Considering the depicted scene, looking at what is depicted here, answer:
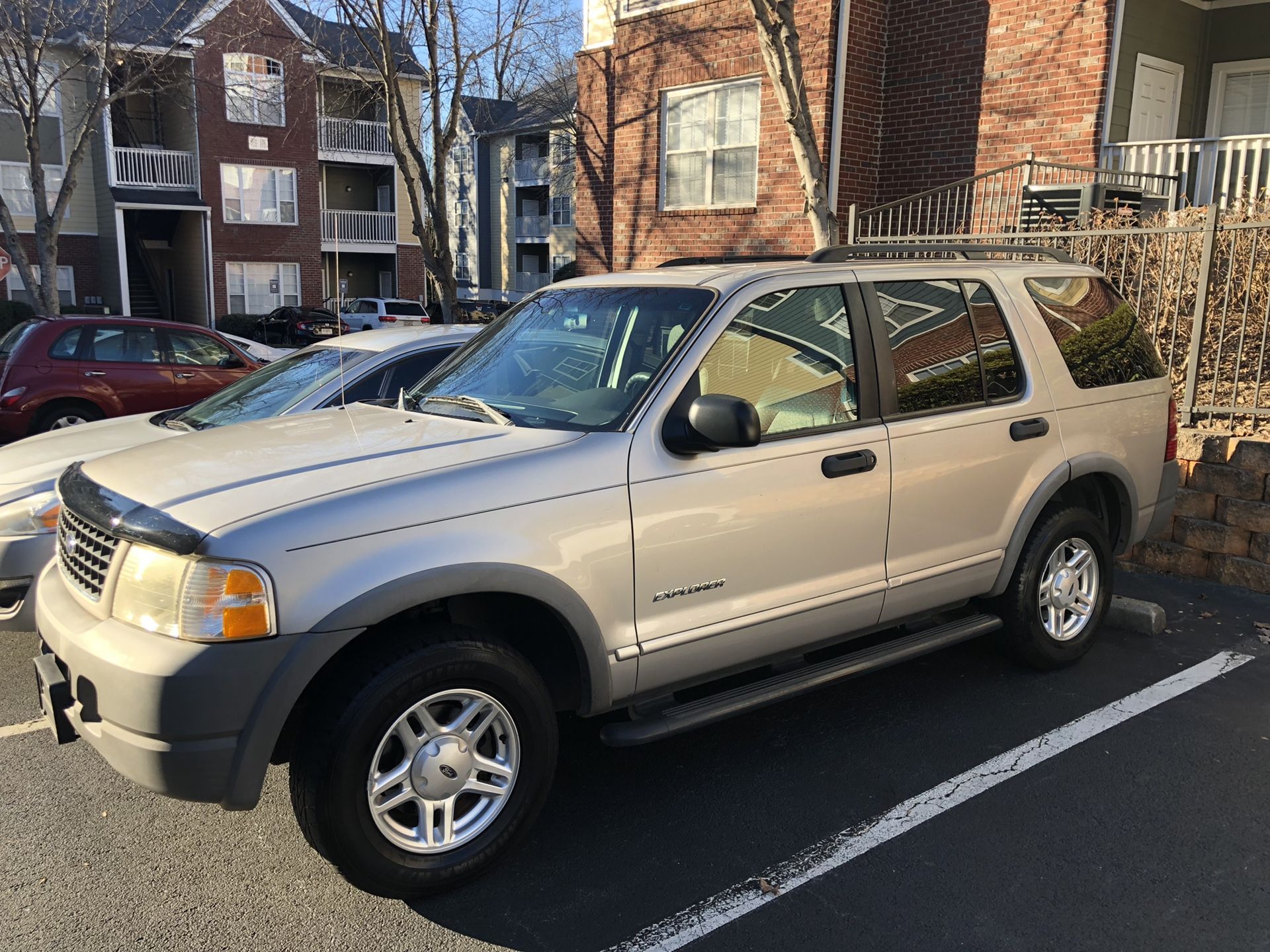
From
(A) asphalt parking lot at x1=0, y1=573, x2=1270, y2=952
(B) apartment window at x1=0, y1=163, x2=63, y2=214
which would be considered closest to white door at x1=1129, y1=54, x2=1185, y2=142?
(A) asphalt parking lot at x1=0, y1=573, x2=1270, y2=952

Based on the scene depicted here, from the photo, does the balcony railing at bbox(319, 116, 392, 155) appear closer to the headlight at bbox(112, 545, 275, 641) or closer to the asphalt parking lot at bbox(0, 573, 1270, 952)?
the asphalt parking lot at bbox(0, 573, 1270, 952)

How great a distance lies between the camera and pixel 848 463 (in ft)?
13.1

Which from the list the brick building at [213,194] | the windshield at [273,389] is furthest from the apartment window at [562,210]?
the windshield at [273,389]

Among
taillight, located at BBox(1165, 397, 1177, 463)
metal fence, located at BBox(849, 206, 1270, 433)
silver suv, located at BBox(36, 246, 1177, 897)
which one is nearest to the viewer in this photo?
silver suv, located at BBox(36, 246, 1177, 897)

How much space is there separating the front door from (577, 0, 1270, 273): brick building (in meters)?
8.30

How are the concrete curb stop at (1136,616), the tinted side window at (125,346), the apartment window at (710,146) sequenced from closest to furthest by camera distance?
the concrete curb stop at (1136,616) → the tinted side window at (125,346) → the apartment window at (710,146)

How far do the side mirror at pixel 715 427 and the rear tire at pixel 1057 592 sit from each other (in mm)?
2005

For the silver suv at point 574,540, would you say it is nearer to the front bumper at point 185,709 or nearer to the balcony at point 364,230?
the front bumper at point 185,709

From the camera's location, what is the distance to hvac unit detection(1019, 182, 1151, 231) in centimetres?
1024

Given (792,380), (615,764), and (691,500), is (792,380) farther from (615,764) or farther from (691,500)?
(615,764)

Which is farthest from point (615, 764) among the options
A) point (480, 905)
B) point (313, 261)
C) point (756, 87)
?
point (313, 261)

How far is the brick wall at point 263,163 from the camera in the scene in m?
31.0

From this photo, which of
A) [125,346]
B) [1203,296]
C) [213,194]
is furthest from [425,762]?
[213,194]

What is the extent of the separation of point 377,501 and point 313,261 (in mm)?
34213
